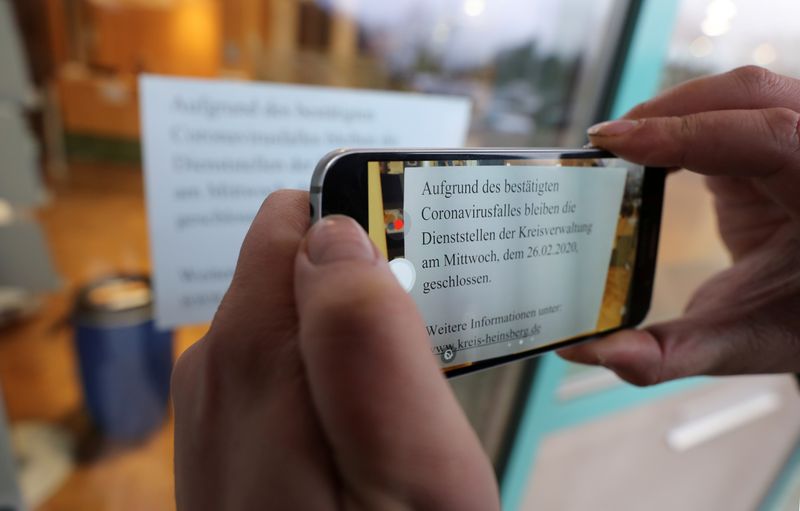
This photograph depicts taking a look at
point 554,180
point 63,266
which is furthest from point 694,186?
point 63,266

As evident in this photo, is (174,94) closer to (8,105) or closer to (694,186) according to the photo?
(8,105)

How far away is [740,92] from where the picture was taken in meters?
0.37

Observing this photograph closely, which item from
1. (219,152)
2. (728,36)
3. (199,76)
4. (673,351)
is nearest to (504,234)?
(673,351)

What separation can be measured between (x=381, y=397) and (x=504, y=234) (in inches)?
6.5

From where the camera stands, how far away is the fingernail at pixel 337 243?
0.69 feet

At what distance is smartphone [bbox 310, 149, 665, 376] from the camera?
0.88 feet

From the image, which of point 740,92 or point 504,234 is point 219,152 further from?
point 740,92

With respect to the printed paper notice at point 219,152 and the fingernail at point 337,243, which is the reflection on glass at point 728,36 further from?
the fingernail at point 337,243

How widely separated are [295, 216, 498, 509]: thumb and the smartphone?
0.07m

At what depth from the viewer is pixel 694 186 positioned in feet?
2.78

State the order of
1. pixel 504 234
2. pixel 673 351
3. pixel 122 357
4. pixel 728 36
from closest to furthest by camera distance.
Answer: pixel 504 234 → pixel 673 351 → pixel 728 36 → pixel 122 357

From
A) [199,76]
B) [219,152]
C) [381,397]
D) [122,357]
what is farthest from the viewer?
[199,76]

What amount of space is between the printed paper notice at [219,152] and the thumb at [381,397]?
41 centimetres

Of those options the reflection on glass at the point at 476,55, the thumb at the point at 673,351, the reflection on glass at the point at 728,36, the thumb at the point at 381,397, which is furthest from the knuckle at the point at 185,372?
the reflection on glass at the point at 728,36
